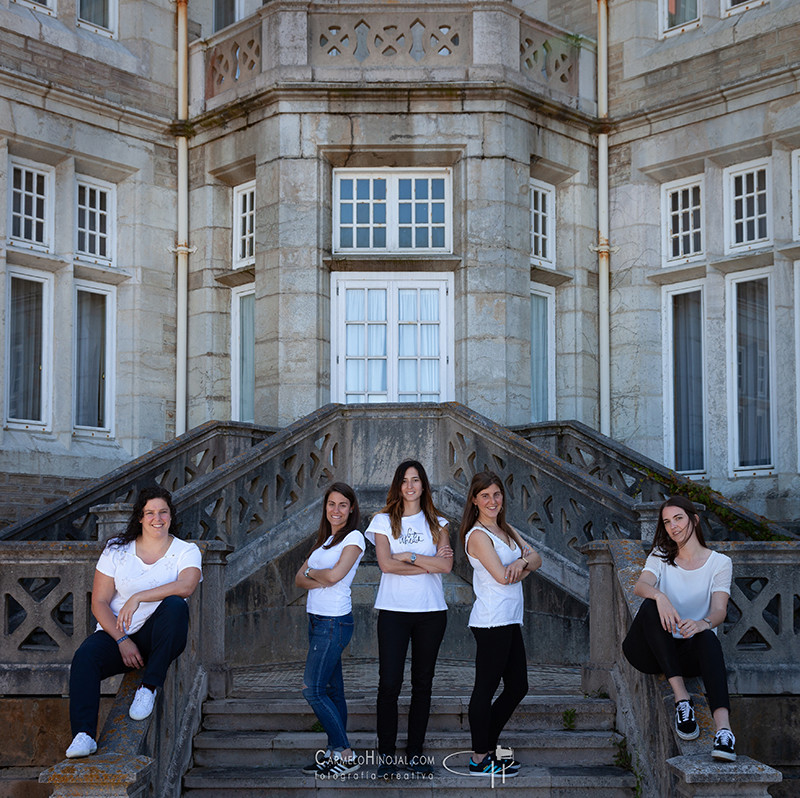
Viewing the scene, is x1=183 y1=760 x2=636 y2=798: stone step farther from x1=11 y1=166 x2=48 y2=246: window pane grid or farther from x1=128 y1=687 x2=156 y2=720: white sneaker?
x1=11 y1=166 x2=48 y2=246: window pane grid

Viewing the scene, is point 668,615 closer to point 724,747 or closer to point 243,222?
point 724,747

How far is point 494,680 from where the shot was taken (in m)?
6.87

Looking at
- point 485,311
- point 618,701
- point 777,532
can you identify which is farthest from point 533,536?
point 485,311

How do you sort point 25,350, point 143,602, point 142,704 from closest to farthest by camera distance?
point 142,704 < point 143,602 < point 25,350

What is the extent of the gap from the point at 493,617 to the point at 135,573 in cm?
196

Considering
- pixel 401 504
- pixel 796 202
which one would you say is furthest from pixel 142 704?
pixel 796 202

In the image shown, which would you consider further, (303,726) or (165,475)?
(165,475)

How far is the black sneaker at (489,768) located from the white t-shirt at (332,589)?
112cm

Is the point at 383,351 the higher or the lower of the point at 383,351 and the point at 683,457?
the higher

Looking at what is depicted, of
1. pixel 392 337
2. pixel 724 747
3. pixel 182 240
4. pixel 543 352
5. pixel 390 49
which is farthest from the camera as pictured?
pixel 543 352

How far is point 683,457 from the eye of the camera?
14297 mm

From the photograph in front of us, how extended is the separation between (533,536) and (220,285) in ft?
18.9

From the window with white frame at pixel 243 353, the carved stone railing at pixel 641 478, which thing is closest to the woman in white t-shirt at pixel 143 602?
the carved stone railing at pixel 641 478

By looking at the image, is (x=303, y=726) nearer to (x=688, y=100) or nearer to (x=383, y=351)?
(x=383, y=351)
